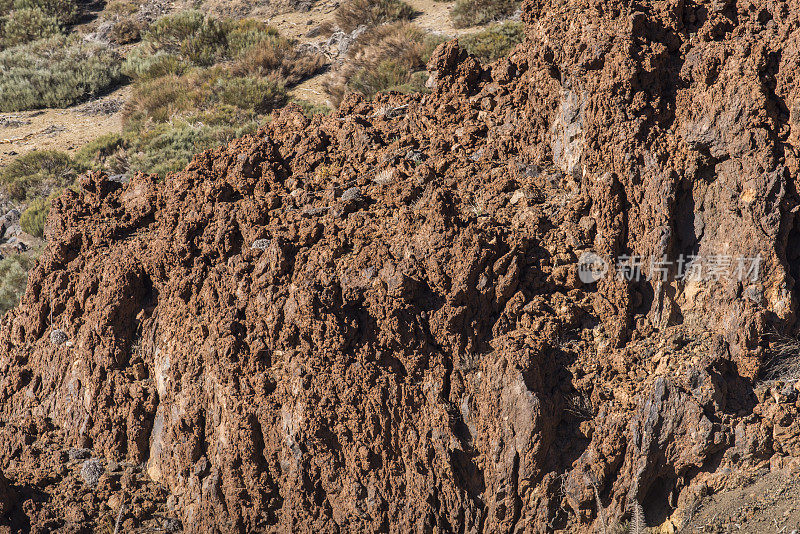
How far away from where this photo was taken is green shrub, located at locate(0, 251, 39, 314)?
788 centimetres

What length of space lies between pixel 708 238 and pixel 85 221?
17.5 feet

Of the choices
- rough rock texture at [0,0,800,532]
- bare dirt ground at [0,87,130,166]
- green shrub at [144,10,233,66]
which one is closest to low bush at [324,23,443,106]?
green shrub at [144,10,233,66]

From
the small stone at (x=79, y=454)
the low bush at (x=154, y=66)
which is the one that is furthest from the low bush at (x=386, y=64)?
the small stone at (x=79, y=454)

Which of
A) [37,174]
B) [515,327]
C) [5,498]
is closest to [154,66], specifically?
[37,174]

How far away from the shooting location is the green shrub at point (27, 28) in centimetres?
1791

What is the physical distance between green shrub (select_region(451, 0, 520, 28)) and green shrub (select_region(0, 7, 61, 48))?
11708 mm

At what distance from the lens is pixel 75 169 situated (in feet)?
36.0

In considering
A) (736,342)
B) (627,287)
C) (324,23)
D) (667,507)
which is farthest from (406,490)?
(324,23)

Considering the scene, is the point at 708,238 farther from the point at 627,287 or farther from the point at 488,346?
the point at 488,346

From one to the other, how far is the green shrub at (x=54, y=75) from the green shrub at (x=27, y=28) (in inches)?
77.0

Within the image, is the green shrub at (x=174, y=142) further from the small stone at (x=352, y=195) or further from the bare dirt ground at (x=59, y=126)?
the small stone at (x=352, y=195)

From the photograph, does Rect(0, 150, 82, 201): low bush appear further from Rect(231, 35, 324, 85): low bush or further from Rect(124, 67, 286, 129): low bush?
Rect(231, 35, 324, 85): low bush

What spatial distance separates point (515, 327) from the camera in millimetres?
4762

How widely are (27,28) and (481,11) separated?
42.3 ft
